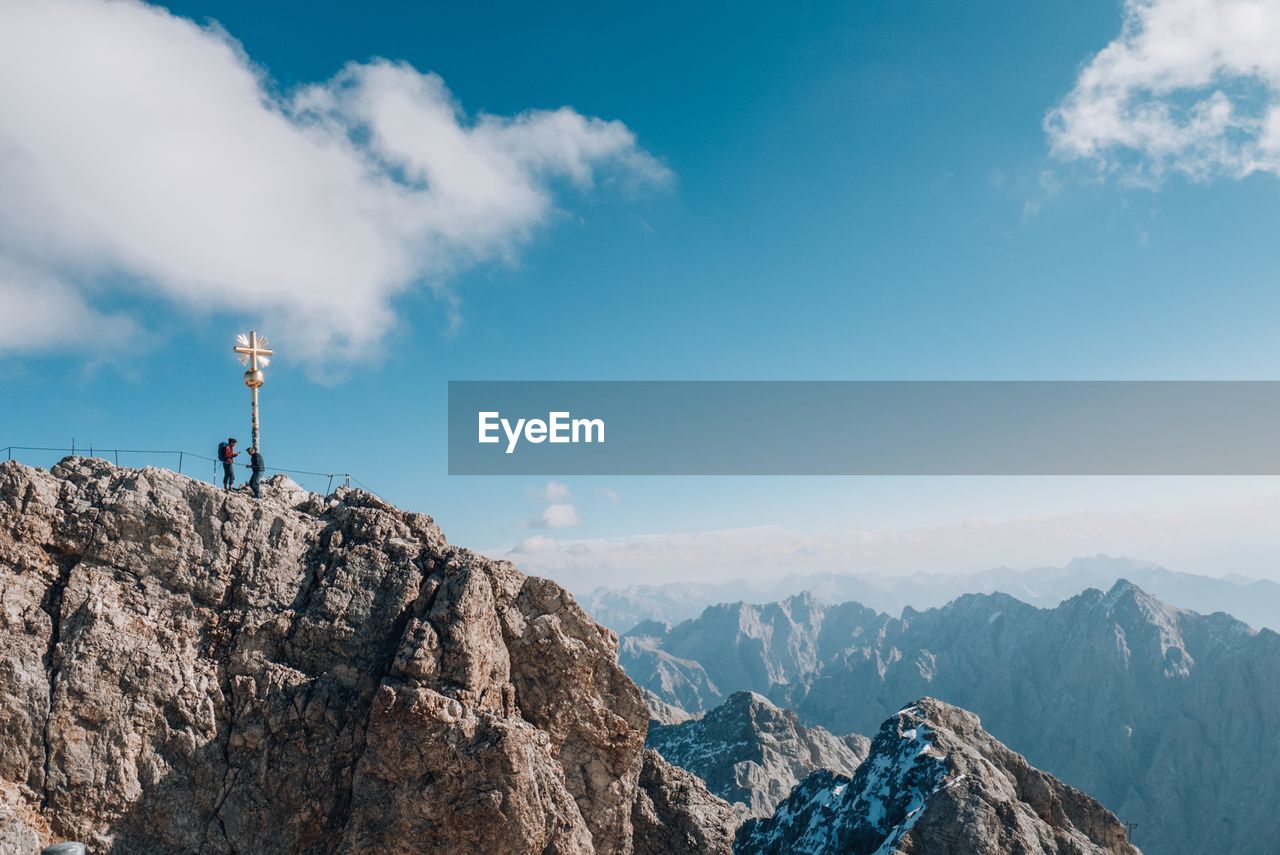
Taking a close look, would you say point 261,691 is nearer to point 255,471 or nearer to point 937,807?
point 255,471

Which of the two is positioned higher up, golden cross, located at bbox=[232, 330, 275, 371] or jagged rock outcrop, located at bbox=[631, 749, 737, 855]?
golden cross, located at bbox=[232, 330, 275, 371]

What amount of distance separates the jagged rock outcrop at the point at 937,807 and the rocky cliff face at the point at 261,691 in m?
48.8

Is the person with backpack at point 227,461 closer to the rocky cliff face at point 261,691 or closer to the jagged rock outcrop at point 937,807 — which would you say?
the rocky cliff face at point 261,691

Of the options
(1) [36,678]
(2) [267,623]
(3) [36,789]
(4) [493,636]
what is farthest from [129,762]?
(4) [493,636]

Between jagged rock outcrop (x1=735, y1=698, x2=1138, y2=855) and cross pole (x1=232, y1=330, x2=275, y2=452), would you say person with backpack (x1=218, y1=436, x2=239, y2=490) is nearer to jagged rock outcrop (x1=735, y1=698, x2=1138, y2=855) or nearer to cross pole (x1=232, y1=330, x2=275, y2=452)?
cross pole (x1=232, y1=330, x2=275, y2=452)

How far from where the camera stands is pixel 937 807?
2685 inches

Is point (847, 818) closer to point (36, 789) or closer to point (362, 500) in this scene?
point (362, 500)

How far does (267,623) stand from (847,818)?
252 ft

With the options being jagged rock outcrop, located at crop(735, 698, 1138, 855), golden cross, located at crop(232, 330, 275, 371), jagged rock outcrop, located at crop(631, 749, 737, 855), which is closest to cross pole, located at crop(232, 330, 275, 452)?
golden cross, located at crop(232, 330, 275, 371)

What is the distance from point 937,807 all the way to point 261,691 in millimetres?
63373

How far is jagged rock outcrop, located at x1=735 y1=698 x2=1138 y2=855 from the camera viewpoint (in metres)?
65.9

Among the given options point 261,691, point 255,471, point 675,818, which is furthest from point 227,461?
point 675,818

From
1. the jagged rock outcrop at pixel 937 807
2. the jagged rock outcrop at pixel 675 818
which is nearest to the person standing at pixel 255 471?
the jagged rock outcrop at pixel 675 818

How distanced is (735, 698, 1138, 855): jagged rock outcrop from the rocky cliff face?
160ft
